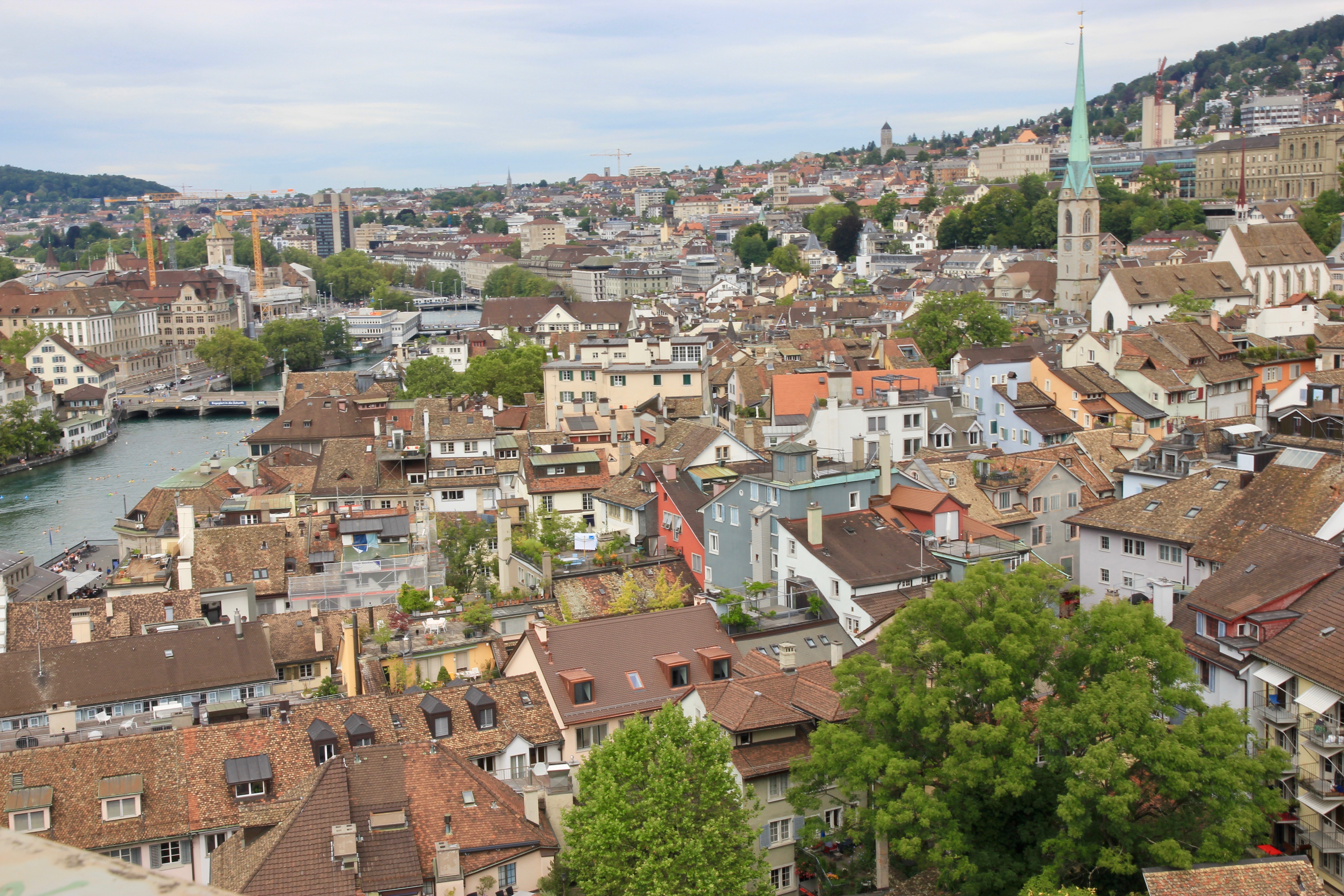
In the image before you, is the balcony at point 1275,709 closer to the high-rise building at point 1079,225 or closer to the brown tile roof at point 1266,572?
the brown tile roof at point 1266,572

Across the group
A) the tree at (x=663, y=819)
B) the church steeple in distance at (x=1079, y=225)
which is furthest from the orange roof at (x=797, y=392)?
Result: the church steeple in distance at (x=1079, y=225)

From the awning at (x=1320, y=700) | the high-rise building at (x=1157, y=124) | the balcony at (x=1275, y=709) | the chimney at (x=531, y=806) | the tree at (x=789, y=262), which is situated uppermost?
the high-rise building at (x=1157, y=124)

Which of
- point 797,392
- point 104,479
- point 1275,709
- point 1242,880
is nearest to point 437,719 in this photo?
point 1242,880

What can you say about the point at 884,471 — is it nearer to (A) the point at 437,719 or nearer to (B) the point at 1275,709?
(B) the point at 1275,709

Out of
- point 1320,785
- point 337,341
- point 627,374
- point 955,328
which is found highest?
point 955,328

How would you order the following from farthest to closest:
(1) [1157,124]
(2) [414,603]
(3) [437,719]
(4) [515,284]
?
(1) [1157,124] → (4) [515,284] → (2) [414,603] → (3) [437,719]

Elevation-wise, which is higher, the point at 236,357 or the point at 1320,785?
the point at 1320,785

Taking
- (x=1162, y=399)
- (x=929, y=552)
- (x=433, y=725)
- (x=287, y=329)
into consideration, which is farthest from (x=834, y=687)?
(x=287, y=329)

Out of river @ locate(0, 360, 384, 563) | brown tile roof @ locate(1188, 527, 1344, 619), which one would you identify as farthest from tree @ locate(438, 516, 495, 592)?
river @ locate(0, 360, 384, 563)
